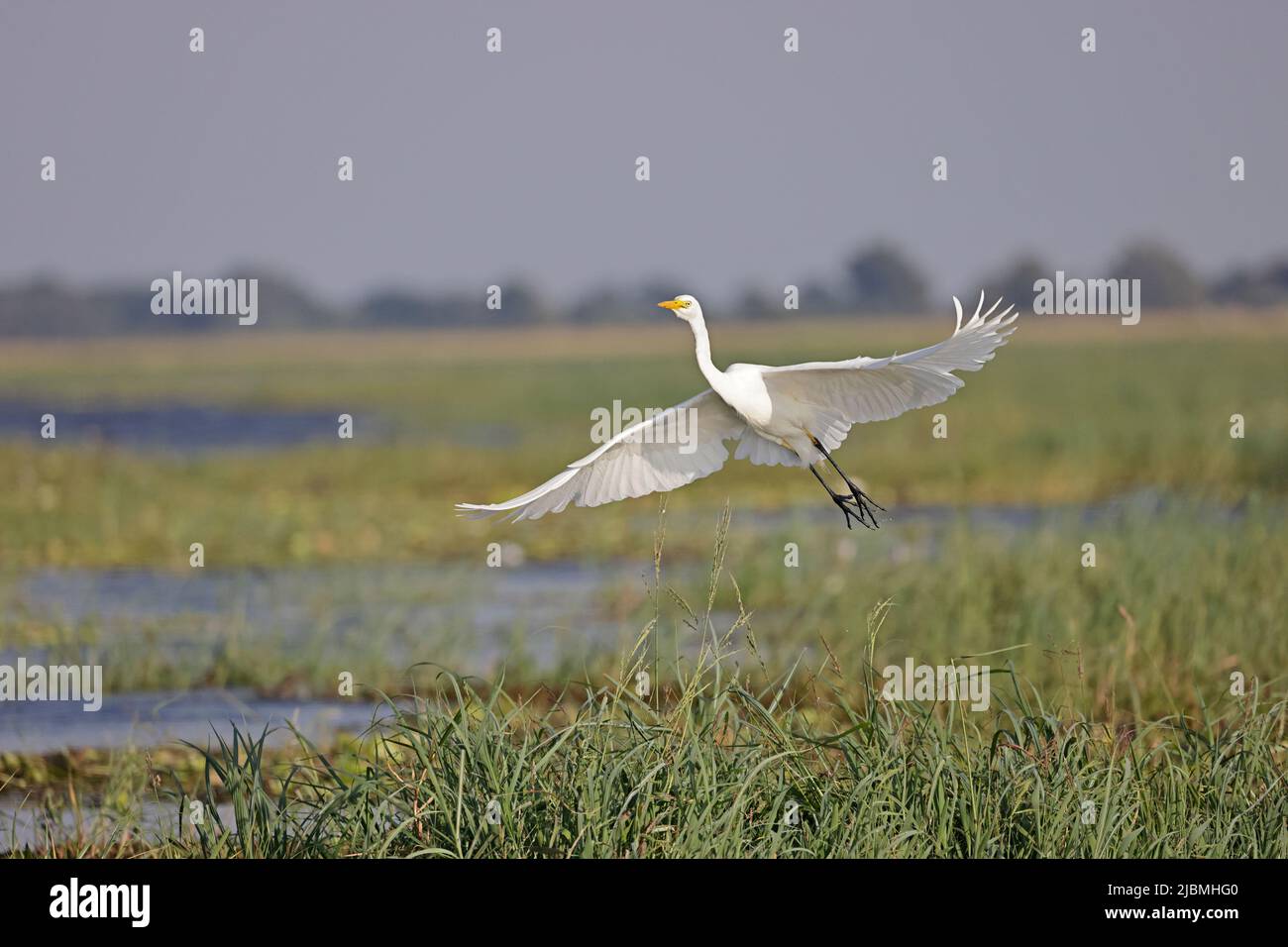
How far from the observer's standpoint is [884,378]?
575 cm

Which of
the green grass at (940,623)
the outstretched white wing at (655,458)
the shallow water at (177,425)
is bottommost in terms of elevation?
the green grass at (940,623)

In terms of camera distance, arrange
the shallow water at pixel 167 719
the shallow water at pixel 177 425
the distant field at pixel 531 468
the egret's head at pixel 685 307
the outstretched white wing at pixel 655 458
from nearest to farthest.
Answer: the egret's head at pixel 685 307
the outstretched white wing at pixel 655 458
the shallow water at pixel 167 719
the distant field at pixel 531 468
the shallow water at pixel 177 425

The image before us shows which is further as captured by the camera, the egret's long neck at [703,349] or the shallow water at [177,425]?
the shallow water at [177,425]

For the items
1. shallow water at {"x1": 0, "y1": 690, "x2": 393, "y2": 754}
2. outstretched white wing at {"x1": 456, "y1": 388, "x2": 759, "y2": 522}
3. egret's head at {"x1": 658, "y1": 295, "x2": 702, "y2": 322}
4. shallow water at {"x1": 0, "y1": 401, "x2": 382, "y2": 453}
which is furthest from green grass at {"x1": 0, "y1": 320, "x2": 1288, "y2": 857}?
shallow water at {"x1": 0, "y1": 401, "x2": 382, "y2": 453}

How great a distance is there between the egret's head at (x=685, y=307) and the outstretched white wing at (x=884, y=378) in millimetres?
376

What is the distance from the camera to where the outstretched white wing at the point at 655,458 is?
580 cm

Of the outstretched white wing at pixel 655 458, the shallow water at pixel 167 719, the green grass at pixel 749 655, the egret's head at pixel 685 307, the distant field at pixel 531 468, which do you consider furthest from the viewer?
the distant field at pixel 531 468

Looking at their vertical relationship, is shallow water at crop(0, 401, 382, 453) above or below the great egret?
above

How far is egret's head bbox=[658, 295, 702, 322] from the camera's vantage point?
5.23 metres

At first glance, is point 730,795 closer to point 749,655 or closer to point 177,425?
point 749,655

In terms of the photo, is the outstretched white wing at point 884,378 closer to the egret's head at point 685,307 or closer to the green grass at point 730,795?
the egret's head at point 685,307

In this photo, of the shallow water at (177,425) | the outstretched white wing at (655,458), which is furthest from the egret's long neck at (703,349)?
the shallow water at (177,425)

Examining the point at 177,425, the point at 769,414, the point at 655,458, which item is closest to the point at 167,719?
the point at 655,458

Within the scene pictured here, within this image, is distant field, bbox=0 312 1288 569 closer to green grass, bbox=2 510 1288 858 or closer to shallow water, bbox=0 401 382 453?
shallow water, bbox=0 401 382 453
